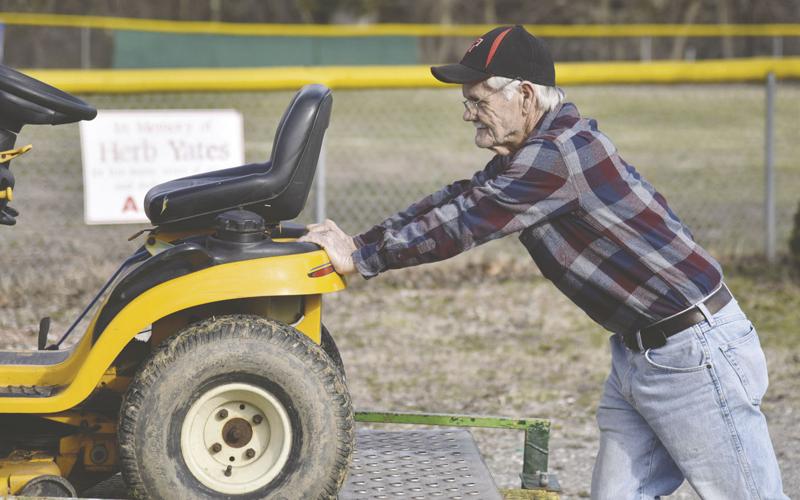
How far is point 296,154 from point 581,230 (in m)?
0.77

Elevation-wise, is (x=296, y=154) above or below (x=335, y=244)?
above

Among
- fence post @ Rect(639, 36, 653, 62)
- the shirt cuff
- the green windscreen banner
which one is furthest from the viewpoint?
fence post @ Rect(639, 36, 653, 62)

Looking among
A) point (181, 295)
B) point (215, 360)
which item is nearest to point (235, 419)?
point (215, 360)

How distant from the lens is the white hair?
317cm

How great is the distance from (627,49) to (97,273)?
18996 millimetres

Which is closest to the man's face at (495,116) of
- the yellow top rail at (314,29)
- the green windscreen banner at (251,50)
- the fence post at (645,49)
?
the yellow top rail at (314,29)

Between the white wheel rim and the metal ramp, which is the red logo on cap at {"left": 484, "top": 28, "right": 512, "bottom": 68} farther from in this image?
the metal ramp

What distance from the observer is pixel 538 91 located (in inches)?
126

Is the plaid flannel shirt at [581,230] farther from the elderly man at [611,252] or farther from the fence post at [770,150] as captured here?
the fence post at [770,150]

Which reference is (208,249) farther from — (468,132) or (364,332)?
(468,132)

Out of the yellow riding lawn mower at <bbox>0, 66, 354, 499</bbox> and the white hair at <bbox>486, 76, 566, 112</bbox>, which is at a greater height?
the white hair at <bbox>486, 76, 566, 112</bbox>

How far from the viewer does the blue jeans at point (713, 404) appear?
3076 millimetres

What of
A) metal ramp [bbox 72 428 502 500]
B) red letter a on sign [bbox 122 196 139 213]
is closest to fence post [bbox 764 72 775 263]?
red letter a on sign [bbox 122 196 139 213]

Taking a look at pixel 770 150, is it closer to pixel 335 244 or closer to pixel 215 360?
pixel 335 244
